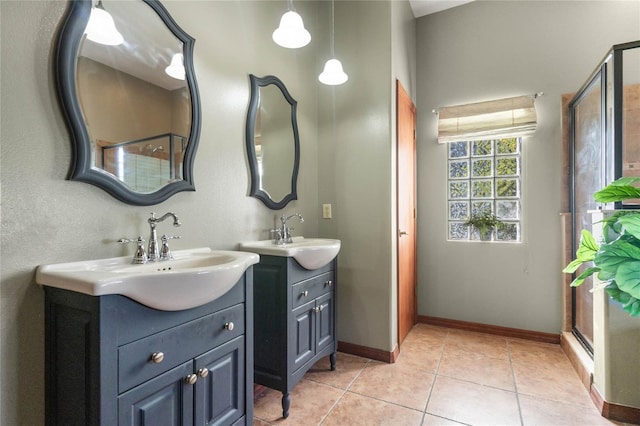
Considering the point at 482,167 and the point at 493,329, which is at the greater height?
the point at 482,167

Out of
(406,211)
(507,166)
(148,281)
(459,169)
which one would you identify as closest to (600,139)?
(507,166)

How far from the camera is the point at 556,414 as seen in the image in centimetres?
165

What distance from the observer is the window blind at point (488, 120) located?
2584 mm

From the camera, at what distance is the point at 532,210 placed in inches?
104

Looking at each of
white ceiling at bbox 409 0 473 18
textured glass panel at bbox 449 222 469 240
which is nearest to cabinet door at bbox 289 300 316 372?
textured glass panel at bbox 449 222 469 240

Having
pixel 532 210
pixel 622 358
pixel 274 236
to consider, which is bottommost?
pixel 622 358

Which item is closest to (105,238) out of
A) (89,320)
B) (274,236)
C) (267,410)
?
(89,320)

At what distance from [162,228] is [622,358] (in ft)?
7.99

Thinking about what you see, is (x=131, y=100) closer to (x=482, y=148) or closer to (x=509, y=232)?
(x=482, y=148)

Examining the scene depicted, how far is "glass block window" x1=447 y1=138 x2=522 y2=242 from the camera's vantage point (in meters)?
2.75

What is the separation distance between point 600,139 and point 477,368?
1.69 m

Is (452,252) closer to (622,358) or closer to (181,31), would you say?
(622,358)

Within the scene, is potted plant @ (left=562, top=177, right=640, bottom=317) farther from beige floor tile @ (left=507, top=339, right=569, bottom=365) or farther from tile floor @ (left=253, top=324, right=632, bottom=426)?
beige floor tile @ (left=507, top=339, right=569, bottom=365)

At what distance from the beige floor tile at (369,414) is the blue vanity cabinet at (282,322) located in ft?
0.90
